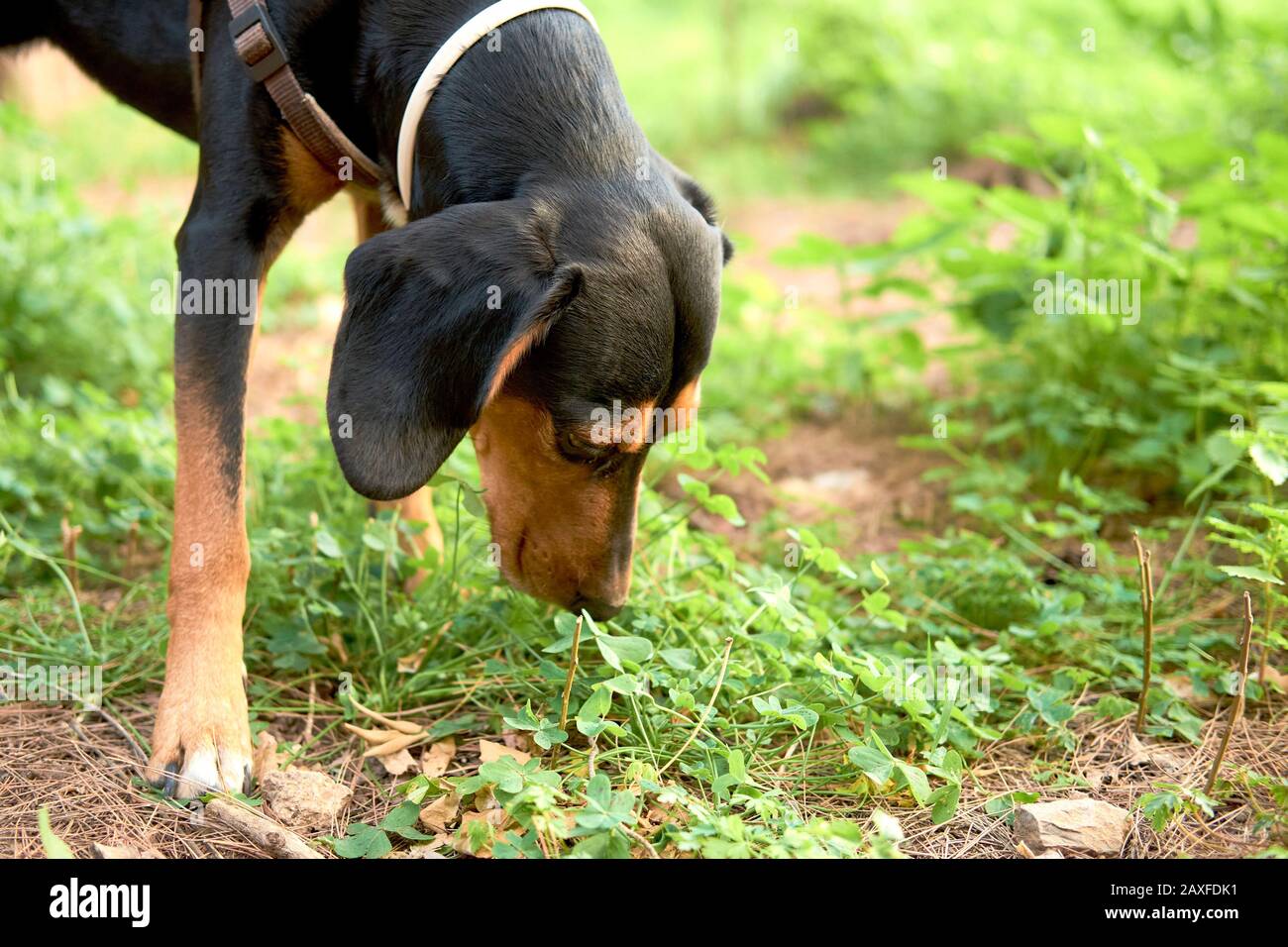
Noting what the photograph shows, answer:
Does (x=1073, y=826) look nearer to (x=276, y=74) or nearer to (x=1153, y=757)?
(x=1153, y=757)

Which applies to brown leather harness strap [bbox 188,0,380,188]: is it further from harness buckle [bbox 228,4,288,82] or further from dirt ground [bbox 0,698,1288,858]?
dirt ground [bbox 0,698,1288,858]

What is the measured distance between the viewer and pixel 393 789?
269cm

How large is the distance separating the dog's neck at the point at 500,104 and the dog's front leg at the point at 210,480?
516 mm

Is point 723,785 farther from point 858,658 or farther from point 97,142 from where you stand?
point 97,142

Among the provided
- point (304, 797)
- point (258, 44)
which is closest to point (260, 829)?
point (304, 797)

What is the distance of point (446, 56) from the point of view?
2863mm

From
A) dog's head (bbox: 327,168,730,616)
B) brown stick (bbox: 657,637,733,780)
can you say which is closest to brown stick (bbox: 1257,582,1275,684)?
brown stick (bbox: 657,637,733,780)

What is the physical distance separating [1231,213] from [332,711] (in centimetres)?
348

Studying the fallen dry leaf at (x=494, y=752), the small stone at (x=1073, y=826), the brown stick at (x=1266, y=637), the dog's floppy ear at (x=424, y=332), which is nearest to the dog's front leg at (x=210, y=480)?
the dog's floppy ear at (x=424, y=332)

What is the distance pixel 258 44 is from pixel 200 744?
1706mm

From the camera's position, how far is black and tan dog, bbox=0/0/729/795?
253 centimetres

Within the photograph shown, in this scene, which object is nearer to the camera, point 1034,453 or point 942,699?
point 942,699
